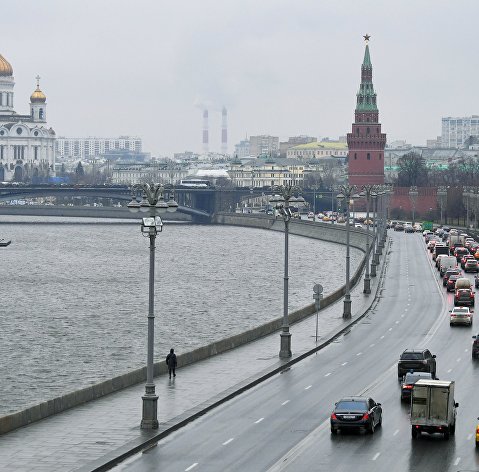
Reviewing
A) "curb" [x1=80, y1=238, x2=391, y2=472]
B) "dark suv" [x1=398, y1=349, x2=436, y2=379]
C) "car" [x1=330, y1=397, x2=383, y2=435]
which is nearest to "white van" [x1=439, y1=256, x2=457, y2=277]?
Answer: "curb" [x1=80, y1=238, x2=391, y2=472]

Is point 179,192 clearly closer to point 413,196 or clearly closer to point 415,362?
point 413,196

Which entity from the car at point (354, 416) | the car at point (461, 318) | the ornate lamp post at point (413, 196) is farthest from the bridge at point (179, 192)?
the car at point (354, 416)

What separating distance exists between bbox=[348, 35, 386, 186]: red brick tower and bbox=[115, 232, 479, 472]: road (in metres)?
141

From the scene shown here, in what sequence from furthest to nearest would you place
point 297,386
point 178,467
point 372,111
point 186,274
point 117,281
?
1. point 372,111
2. point 186,274
3. point 117,281
4. point 297,386
5. point 178,467

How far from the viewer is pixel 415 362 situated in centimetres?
3697

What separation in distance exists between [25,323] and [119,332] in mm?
6960

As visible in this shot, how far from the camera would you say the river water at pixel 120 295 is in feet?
165

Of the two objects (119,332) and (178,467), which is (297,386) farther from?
(119,332)

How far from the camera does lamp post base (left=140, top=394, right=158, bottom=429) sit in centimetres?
3061

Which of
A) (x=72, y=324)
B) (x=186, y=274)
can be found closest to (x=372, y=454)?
(x=72, y=324)

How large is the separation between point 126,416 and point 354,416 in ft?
18.2

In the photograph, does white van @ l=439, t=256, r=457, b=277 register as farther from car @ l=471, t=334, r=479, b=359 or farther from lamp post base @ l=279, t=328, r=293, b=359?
lamp post base @ l=279, t=328, r=293, b=359

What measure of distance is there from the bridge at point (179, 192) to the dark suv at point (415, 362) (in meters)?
131

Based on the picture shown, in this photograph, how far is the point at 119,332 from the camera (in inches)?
2409
